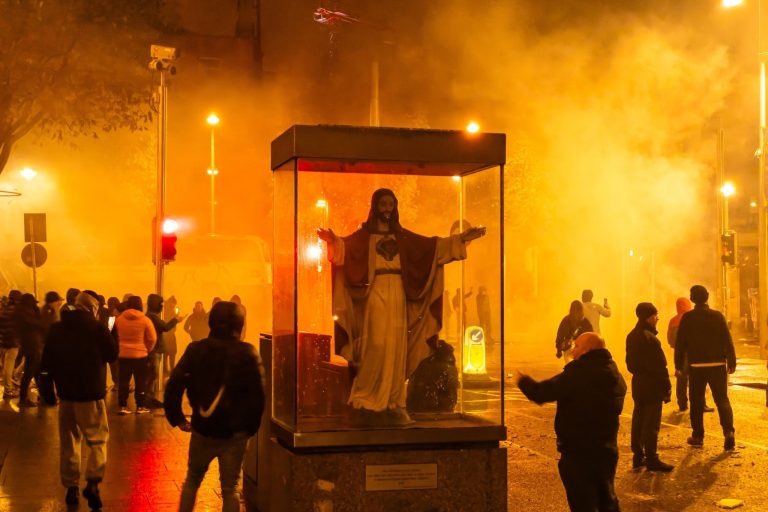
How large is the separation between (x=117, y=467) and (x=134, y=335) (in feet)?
10.6

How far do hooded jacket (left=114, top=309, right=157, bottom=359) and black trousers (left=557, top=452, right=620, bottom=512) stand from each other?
6.93 m

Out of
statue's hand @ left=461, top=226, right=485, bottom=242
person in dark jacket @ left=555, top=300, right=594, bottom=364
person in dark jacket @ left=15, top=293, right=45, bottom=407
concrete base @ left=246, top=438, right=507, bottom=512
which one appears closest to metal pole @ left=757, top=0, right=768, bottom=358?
person in dark jacket @ left=555, top=300, right=594, bottom=364

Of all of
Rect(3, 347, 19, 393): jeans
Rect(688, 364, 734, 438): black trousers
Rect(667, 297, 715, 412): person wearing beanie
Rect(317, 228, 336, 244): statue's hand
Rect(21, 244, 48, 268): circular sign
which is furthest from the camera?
Rect(21, 244, 48, 268): circular sign

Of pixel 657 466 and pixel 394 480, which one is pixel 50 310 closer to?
pixel 657 466

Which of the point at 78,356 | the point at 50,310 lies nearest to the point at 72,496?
the point at 78,356

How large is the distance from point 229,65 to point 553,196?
23.0 m

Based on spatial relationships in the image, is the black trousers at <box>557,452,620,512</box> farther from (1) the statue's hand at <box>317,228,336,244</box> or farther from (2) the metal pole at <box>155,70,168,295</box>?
(2) the metal pole at <box>155,70,168,295</box>

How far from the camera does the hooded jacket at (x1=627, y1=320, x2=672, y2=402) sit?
8266 mm

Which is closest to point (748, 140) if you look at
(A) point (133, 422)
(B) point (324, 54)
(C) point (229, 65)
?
(B) point (324, 54)

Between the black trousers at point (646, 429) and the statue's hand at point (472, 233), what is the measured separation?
2845 millimetres

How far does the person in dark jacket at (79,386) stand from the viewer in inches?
258

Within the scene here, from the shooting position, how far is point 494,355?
6438 mm

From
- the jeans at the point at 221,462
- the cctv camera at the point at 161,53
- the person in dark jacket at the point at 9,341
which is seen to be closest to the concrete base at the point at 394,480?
the jeans at the point at 221,462

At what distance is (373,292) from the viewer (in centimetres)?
610
